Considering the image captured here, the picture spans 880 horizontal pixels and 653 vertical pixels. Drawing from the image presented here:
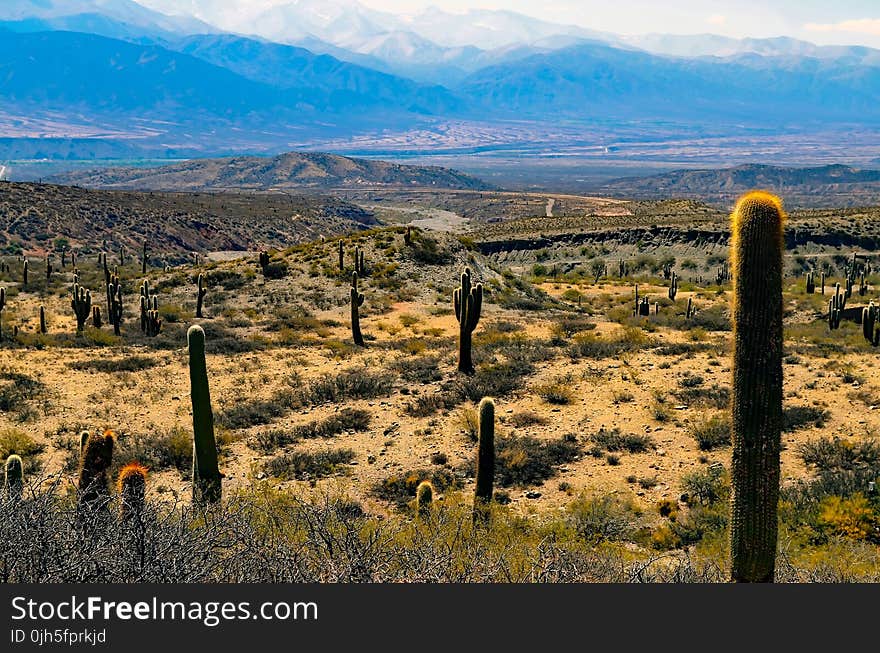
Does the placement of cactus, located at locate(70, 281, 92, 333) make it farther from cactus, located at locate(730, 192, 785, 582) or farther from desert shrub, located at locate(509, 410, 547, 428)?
cactus, located at locate(730, 192, 785, 582)

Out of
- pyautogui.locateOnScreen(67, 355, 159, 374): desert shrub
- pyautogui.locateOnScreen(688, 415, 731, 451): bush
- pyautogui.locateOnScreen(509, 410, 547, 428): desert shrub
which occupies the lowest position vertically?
pyautogui.locateOnScreen(509, 410, 547, 428): desert shrub

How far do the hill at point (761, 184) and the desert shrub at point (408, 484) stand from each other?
156 metres

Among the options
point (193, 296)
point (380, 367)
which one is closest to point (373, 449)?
point (380, 367)

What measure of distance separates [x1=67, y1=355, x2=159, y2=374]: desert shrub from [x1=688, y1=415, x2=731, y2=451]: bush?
572 inches

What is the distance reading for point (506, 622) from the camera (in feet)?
18.0

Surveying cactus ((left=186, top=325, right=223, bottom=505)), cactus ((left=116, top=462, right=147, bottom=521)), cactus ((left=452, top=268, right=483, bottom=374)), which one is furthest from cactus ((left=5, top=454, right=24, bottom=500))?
cactus ((left=452, top=268, right=483, bottom=374))

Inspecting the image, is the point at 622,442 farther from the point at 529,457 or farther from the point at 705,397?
the point at 705,397

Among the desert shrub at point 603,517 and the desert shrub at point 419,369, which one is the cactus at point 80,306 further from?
the desert shrub at point 603,517

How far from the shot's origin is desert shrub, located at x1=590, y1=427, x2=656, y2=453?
14.3m

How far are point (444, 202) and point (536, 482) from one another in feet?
464

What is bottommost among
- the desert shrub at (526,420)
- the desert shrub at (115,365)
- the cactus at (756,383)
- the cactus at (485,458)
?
the desert shrub at (526,420)

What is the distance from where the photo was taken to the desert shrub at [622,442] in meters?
14.3

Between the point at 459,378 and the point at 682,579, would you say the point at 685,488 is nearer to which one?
the point at 682,579

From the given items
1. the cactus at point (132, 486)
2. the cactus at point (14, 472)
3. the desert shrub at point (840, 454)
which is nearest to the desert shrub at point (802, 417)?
the desert shrub at point (840, 454)
